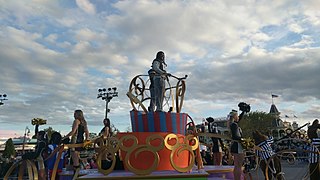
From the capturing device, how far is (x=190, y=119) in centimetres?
788

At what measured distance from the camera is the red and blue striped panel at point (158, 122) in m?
7.37

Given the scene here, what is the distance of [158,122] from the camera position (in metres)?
7.38

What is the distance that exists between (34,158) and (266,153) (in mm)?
6014

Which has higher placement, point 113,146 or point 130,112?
point 130,112

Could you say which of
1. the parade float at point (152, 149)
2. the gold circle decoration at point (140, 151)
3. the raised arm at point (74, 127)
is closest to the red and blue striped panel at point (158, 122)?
the parade float at point (152, 149)

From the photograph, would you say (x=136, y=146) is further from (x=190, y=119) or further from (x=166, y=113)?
(x=190, y=119)

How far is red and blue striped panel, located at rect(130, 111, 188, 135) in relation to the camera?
24.2 ft

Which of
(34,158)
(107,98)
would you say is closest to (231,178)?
(34,158)

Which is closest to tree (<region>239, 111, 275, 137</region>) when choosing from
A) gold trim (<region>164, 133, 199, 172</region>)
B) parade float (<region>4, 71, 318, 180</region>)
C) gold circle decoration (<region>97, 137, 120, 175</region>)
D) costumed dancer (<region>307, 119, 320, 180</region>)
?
costumed dancer (<region>307, 119, 320, 180</region>)

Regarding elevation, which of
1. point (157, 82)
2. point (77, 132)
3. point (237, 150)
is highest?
point (157, 82)

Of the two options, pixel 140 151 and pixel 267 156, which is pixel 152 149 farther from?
pixel 267 156

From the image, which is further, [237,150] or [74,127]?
[74,127]

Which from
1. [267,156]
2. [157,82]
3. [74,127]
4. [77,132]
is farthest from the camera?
[267,156]

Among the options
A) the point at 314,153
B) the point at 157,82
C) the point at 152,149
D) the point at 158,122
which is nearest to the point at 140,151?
the point at 152,149
